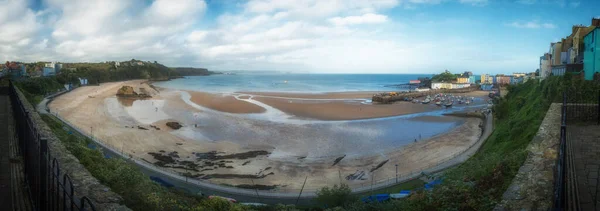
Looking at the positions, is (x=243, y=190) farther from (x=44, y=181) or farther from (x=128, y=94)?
(x=128, y=94)

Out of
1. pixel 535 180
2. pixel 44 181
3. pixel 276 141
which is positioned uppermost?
pixel 44 181

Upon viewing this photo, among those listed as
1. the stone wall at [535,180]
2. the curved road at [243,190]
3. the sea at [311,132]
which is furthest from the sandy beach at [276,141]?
the stone wall at [535,180]

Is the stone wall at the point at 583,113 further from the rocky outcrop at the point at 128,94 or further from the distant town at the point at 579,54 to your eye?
the rocky outcrop at the point at 128,94

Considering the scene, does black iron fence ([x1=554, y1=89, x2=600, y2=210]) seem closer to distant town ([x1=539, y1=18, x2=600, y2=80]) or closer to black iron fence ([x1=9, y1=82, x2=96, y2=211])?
black iron fence ([x1=9, y1=82, x2=96, y2=211])

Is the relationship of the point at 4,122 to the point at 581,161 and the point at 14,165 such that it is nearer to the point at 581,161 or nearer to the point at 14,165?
the point at 14,165

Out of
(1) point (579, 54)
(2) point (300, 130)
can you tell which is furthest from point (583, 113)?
(2) point (300, 130)

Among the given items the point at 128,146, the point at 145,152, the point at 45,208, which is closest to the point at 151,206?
the point at 45,208

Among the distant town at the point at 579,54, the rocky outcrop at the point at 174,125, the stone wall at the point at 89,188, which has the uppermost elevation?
the distant town at the point at 579,54

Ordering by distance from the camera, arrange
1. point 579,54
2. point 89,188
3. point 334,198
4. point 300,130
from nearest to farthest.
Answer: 1. point 89,188
2. point 334,198
3. point 579,54
4. point 300,130
